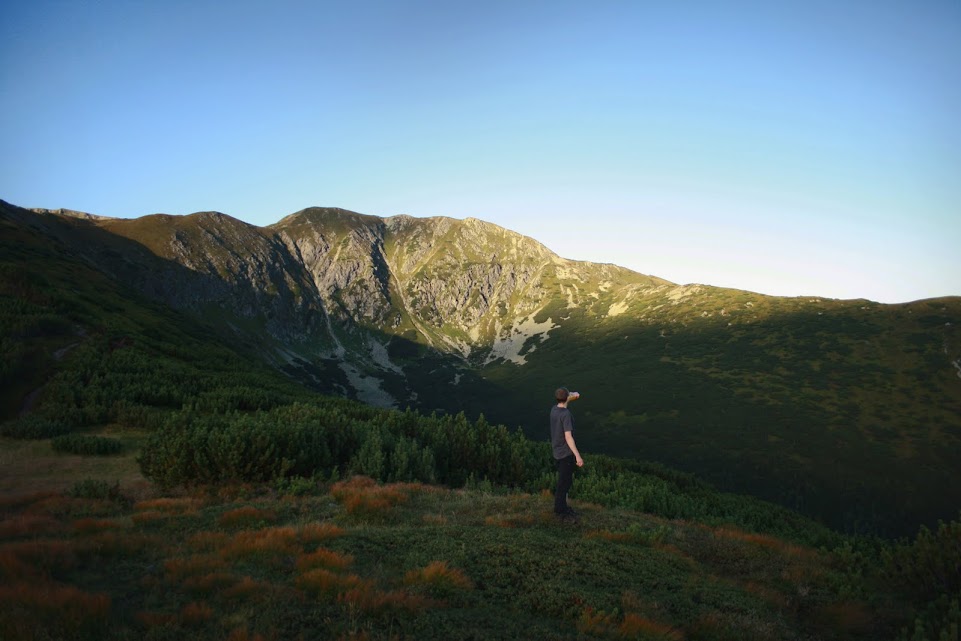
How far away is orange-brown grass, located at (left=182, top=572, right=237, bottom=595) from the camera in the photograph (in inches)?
274

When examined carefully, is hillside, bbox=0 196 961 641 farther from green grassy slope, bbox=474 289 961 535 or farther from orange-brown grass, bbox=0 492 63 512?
green grassy slope, bbox=474 289 961 535

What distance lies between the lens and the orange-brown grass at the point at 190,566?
7.39 metres

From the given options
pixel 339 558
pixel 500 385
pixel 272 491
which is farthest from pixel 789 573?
pixel 500 385

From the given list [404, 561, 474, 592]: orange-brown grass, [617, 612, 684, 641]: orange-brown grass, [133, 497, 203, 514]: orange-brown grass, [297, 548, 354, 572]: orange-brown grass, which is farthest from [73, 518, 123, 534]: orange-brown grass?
[617, 612, 684, 641]: orange-brown grass

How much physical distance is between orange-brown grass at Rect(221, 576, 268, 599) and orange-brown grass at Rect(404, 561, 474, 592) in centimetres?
212

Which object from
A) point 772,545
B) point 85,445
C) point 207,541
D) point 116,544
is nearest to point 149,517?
point 116,544

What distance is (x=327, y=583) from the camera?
7145mm

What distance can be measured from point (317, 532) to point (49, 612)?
438cm

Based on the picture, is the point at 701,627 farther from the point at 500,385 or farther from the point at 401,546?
the point at 500,385

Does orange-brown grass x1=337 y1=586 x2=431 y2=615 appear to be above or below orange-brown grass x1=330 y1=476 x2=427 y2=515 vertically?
above

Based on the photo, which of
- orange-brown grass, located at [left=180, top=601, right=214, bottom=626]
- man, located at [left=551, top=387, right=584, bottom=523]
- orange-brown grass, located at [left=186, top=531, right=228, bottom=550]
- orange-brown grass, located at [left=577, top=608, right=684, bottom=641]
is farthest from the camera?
man, located at [left=551, top=387, right=584, bottom=523]

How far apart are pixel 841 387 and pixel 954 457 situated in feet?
98.4

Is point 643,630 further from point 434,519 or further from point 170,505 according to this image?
point 170,505

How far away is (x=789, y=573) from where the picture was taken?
1047 centimetres
